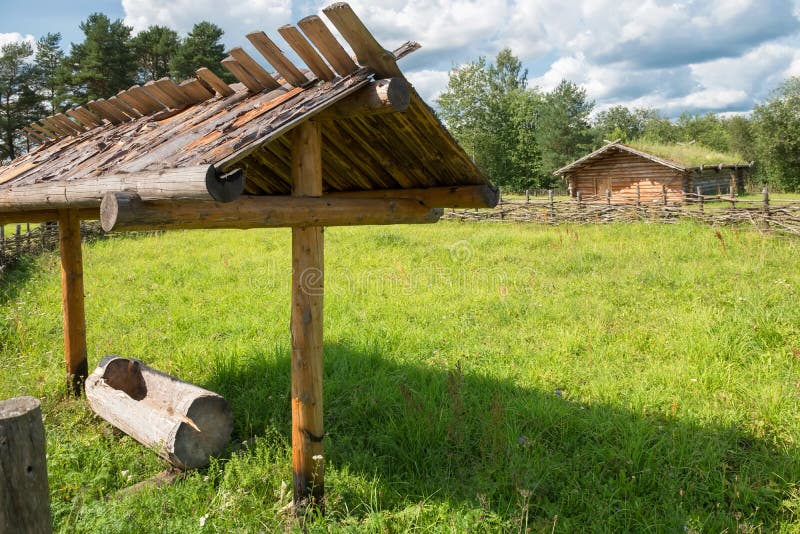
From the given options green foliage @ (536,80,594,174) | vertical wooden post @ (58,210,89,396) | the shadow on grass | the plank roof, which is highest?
green foliage @ (536,80,594,174)

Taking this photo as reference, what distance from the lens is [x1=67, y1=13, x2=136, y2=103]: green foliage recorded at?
32812 millimetres

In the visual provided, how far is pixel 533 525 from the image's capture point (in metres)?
3.26

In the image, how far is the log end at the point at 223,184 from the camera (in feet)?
7.37

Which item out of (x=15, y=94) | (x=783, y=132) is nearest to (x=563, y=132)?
(x=783, y=132)

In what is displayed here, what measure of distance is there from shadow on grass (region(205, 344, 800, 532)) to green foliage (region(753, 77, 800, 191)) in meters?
42.4

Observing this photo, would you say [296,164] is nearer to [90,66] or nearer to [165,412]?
[165,412]

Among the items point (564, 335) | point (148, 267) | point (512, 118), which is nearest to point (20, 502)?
point (564, 335)

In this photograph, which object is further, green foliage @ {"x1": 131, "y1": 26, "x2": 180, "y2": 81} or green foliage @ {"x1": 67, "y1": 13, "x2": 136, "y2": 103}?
green foliage @ {"x1": 131, "y1": 26, "x2": 180, "y2": 81}

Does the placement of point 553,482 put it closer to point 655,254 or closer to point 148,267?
point 655,254

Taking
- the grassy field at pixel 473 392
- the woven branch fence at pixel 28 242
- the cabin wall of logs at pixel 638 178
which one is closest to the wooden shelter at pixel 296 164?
the grassy field at pixel 473 392

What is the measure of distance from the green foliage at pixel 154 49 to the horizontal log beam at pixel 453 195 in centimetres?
3769

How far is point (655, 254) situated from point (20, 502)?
11185mm

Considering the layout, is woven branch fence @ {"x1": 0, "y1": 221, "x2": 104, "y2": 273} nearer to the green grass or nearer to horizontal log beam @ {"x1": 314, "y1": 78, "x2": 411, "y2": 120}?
horizontal log beam @ {"x1": 314, "y1": 78, "x2": 411, "y2": 120}

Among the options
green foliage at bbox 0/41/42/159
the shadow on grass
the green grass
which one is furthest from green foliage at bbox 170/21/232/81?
the shadow on grass
